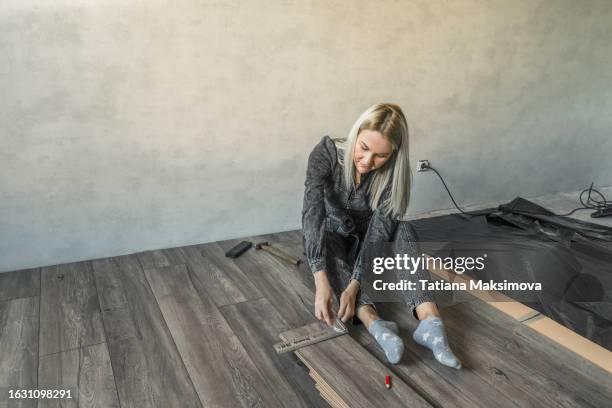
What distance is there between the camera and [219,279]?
237cm

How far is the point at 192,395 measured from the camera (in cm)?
156

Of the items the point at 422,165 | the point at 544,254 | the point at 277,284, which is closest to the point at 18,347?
the point at 277,284

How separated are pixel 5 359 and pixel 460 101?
119 inches

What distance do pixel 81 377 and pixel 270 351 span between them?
2.13 feet

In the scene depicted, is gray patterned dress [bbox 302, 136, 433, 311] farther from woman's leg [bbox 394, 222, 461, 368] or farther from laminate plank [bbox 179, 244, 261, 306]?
laminate plank [bbox 179, 244, 261, 306]

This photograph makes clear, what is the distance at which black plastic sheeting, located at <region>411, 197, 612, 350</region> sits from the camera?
80.1 inches

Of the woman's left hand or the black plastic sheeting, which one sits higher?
the woman's left hand

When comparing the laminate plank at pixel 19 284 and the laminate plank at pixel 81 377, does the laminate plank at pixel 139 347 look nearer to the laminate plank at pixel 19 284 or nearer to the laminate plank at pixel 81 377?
the laminate plank at pixel 81 377

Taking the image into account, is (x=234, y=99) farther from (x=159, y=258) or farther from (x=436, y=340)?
(x=436, y=340)

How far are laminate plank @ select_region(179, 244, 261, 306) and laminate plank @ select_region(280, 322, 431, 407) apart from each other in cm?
43

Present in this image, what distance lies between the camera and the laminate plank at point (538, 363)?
1.58 m

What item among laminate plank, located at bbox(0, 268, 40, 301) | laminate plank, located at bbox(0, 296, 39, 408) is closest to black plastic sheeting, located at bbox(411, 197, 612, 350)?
laminate plank, located at bbox(0, 296, 39, 408)

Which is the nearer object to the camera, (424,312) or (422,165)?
(424,312)

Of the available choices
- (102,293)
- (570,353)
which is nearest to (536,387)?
(570,353)
